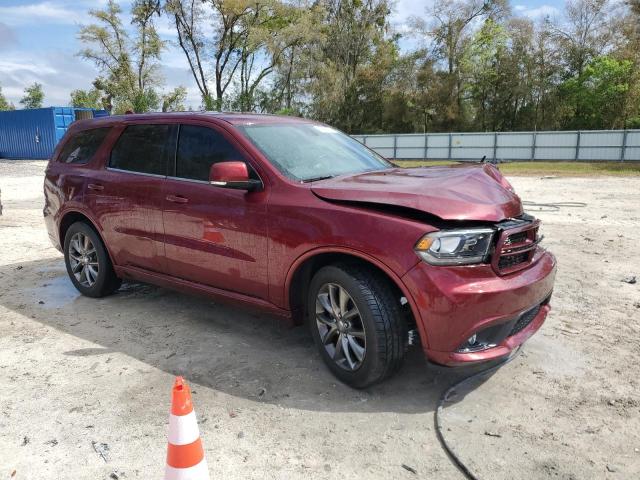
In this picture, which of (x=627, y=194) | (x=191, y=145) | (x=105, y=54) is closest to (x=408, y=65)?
(x=105, y=54)

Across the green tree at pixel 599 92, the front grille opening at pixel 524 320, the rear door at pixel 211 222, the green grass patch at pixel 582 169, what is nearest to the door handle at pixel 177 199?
the rear door at pixel 211 222

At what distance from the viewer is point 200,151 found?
14.0 feet

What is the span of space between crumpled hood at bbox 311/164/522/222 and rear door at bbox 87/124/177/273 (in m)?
1.62

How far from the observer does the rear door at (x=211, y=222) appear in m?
3.75

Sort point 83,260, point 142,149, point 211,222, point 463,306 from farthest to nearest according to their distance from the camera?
1. point 83,260
2. point 142,149
3. point 211,222
4. point 463,306

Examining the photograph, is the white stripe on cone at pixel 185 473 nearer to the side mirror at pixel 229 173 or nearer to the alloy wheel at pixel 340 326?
the alloy wheel at pixel 340 326

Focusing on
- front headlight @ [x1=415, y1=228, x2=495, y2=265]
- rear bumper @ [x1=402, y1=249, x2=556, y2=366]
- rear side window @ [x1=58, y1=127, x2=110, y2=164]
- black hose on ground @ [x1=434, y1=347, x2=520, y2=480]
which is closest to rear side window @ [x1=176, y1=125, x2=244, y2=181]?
rear side window @ [x1=58, y1=127, x2=110, y2=164]

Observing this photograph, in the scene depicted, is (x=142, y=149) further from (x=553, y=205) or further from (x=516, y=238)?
(x=553, y=205)

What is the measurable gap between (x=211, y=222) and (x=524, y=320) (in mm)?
2296

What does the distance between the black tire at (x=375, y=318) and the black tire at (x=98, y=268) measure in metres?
2.76

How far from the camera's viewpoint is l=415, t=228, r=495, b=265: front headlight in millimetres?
2941

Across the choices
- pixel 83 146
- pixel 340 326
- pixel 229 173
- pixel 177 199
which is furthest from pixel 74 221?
pixel 340 326

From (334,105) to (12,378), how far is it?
4237 cm

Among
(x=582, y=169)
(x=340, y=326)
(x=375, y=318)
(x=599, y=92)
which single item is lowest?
(x=582, y=169)
